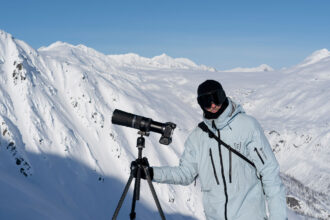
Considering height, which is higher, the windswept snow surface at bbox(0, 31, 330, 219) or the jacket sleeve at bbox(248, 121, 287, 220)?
the windswept snow surface at bbox(0, 31, 330, 219)

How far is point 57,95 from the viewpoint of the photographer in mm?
42500

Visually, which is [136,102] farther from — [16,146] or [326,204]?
[326,204]

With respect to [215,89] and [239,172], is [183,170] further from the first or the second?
[215,89]

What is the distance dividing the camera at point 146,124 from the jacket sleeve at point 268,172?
1.06m

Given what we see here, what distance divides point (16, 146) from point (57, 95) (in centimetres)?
1255

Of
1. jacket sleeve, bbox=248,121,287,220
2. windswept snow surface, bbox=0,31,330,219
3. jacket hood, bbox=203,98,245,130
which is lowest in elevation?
jacket sleeve, bbox=248,121,287,220

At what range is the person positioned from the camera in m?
4.56

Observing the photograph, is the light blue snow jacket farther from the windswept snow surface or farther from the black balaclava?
the windswept snow surface

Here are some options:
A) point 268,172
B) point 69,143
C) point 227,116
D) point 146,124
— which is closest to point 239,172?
point 268,172

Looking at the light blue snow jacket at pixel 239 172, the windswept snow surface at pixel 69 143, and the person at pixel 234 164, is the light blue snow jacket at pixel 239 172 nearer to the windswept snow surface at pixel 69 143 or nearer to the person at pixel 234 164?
the person at pixel 234 164

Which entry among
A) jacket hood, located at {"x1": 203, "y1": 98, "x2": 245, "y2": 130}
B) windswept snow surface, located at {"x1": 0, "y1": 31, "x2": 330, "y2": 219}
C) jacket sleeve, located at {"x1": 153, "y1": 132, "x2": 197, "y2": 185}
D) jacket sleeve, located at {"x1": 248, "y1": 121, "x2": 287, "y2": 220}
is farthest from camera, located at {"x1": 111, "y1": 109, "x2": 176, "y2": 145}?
windswept snow surface, located at {"x1": 0, "y1": 31, "x2": 330, "y2": 219}

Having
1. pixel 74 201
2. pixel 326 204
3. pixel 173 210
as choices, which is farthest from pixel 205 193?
pixel 326 204

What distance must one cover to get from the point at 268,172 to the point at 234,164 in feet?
1.41

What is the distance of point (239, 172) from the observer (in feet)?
15.5
